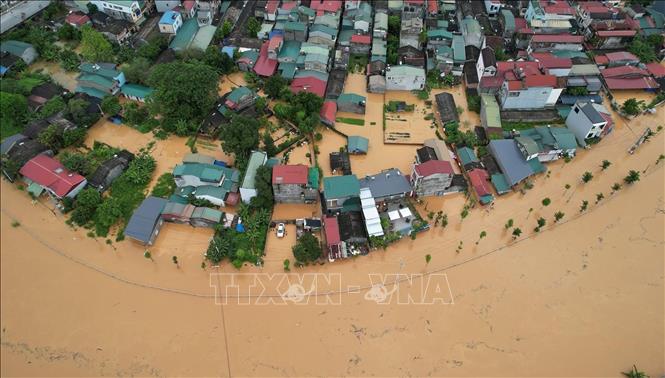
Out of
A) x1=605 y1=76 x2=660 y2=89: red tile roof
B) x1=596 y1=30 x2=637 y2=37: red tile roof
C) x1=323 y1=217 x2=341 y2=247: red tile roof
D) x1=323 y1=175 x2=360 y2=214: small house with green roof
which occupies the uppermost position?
x1=596 y1=30 x2=637 y2=37: red tile roof

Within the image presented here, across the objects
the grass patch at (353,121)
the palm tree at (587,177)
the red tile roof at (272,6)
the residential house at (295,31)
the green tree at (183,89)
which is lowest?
the palm tree at (587,177)

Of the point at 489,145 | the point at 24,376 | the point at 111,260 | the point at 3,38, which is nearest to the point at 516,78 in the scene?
the point at 489,145

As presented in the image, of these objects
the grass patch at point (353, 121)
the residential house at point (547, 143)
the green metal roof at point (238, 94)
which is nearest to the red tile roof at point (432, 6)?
the grass patch at point (353, 121)

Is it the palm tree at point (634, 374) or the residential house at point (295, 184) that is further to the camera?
the residential house at point (295, 184)

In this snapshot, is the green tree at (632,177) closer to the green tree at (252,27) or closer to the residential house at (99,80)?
the green tree at (252,27)

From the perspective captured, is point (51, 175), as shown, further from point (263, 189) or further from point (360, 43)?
point (360, 43)

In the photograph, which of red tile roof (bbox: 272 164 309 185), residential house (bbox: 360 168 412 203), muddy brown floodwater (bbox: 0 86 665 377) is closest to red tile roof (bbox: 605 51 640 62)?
muddy brown floodwater (bbox: 0 86 665 377)

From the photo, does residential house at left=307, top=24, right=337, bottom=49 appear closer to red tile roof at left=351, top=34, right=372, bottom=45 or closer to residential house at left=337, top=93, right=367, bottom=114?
red tile roof at left=351, top=34, right=372, bottom=45
